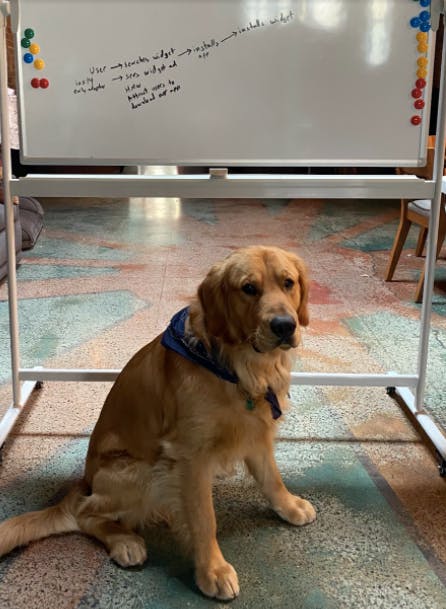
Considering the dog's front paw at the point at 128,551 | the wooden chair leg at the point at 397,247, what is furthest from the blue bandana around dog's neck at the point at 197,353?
the wooden chair leg at the point at 397,247

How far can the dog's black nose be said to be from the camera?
56.1 inches

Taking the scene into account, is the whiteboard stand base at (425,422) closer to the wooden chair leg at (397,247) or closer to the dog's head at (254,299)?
the dog's head at (254,299)

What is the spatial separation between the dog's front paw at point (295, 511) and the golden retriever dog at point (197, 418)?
0.55 feet

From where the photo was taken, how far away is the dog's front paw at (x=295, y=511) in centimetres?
175

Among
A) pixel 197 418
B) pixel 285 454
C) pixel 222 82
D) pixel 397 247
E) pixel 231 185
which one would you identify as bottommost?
pixel 285 454

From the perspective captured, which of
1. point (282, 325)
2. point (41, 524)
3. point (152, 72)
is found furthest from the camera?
point (152, 72)

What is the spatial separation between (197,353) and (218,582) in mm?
529

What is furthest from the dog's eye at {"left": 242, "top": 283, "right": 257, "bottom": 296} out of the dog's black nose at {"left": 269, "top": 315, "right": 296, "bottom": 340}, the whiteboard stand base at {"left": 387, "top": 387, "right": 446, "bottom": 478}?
the whiteboard stand base at {"left": 387, "top": 387, "right": 446, "bottom": 478}

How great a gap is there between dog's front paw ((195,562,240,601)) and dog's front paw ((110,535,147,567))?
159 millimetres

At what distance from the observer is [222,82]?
196cm

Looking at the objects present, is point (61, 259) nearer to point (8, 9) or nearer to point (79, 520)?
point (8, 9)

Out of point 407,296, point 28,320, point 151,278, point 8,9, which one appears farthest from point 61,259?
point 8,9

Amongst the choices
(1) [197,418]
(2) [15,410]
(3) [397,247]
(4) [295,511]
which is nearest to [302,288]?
(1) [197,418]

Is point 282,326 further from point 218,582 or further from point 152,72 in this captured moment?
point 152,72
